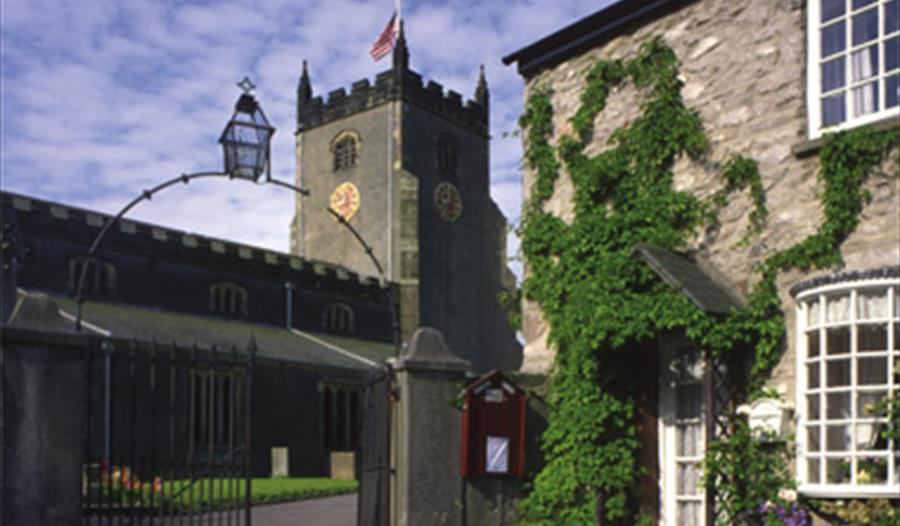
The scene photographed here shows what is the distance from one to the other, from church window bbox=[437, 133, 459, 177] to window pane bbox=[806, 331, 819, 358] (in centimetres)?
3739

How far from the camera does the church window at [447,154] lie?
46.7 meters

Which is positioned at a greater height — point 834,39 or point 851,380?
point 834,39

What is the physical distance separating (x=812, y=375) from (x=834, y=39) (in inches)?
122

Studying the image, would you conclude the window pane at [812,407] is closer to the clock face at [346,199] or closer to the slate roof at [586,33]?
the slate roof at [586,33]

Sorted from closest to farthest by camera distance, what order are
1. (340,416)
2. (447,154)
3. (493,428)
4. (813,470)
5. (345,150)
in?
1. (813,470)
2. (493,428)
3. (340,416)
4. (345,150)
5. (447,154)

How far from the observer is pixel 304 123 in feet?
159

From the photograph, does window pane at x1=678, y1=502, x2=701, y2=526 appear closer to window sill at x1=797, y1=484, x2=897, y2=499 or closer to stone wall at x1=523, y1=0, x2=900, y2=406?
window sill at x1=797, y1=484, x2=897, y2=499

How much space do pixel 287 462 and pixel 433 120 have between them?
855 inches

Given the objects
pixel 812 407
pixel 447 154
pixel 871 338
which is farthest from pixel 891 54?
pixel 447 154

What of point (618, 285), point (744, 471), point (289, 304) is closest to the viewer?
point (744, 471)

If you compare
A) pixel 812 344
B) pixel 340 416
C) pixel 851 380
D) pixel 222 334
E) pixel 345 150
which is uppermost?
pixel 345 150

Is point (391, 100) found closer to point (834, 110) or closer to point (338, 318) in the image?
point (338, 318)

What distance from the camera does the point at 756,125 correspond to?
34.2 feet

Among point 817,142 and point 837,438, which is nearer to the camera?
point 837,438
